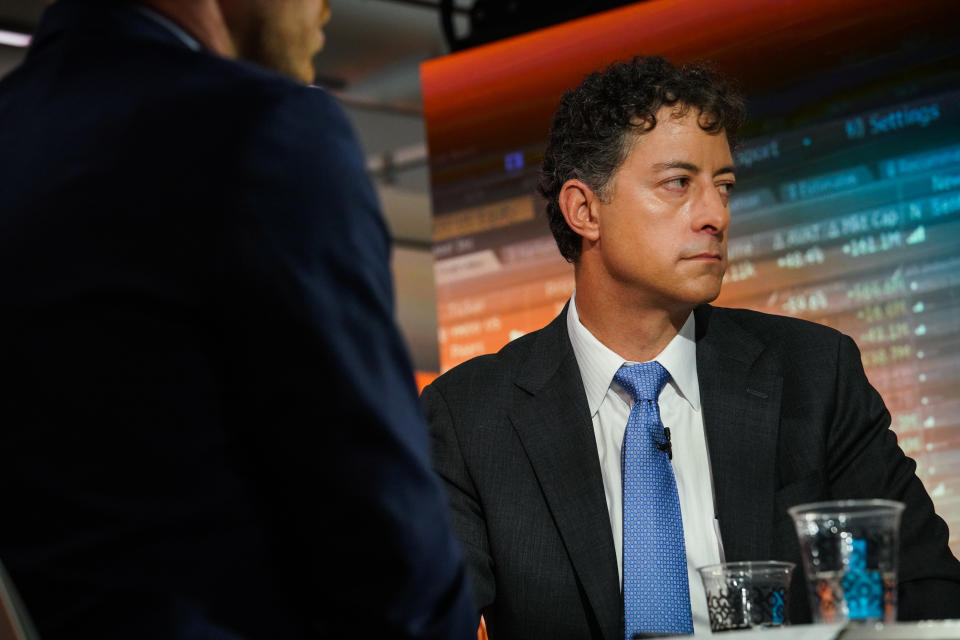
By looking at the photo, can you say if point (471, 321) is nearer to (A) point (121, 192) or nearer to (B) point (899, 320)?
(B) point (899, 320)

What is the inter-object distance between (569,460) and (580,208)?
712 millimetres

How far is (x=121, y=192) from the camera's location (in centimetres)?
83

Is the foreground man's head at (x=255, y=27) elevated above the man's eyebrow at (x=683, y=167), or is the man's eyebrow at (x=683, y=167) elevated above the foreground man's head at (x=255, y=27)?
the foreground man's head at (x=255, y=27)

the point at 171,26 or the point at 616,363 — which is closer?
the point at 171,26

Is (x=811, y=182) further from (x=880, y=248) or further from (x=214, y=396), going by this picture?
(x=214, y=396)

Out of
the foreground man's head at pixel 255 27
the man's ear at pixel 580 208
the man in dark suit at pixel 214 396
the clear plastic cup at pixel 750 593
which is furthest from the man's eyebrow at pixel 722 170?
the man in dark suit at pixel 214 396

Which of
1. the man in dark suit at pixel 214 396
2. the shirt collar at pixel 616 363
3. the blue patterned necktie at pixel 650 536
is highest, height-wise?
the man in dark suit at pixel 214 396

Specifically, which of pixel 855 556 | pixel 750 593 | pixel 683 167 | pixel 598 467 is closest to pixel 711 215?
pixel 683 167

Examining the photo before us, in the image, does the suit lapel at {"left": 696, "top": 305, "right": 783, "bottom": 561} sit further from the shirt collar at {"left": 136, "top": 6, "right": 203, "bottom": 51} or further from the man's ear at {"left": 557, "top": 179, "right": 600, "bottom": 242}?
the shirt collar at {"left": 136, "top": 6, "right": 203, "bottom": 51}

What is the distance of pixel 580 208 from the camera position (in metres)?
2.72

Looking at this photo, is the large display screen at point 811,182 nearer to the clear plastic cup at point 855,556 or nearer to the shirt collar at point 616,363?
the shirt collar at point 616,363

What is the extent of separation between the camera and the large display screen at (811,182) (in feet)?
10.1

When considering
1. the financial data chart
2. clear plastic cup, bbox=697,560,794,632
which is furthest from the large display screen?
clear plastic cup, bbox=697,560,794,632

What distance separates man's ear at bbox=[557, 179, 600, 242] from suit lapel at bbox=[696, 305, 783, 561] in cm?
39
